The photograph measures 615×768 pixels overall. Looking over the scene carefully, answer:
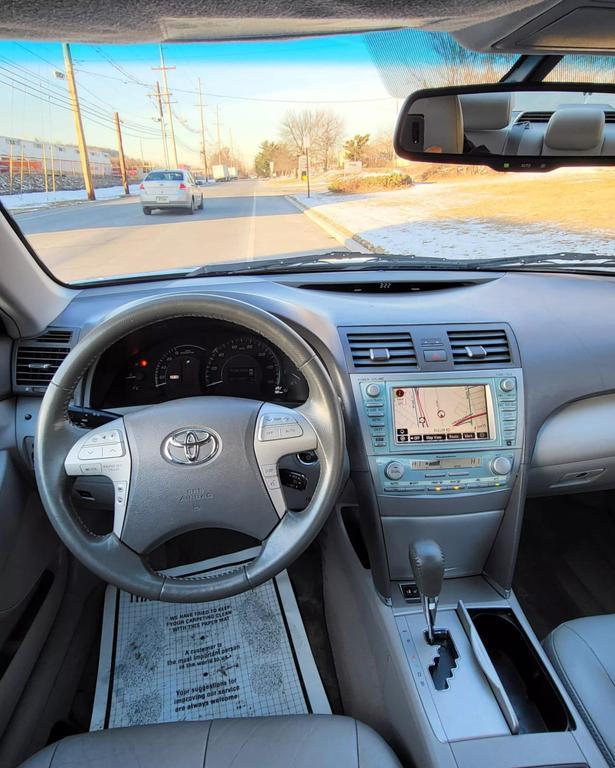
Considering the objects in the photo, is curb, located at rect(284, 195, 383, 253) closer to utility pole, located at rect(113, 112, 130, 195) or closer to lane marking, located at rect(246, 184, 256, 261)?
lane marking, located at rect(246, 184, 256, 261)

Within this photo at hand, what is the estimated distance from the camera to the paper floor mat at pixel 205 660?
203 cm

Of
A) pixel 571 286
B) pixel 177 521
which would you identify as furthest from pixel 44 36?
pixel 571 286

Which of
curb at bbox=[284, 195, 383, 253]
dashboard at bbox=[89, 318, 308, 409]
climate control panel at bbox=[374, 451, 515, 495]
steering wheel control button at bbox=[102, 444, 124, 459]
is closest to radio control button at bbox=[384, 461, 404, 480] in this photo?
climate control panel at bbox=[374, 451, 515, 495]

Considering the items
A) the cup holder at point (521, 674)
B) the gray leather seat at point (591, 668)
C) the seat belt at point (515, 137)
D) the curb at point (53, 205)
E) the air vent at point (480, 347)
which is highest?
the seat belt at point (515, 137)

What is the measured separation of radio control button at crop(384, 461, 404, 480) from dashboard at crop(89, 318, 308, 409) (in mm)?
381

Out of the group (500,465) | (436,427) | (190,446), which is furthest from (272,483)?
(500,465)

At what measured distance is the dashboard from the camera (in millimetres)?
1908

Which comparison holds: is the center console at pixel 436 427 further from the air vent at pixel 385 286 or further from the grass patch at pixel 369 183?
the grass patch at pixel 369 183

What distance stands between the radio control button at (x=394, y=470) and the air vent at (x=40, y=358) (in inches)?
46.7

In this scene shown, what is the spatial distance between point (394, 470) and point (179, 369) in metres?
0.83

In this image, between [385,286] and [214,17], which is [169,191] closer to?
[385,286]

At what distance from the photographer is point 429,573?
159cm

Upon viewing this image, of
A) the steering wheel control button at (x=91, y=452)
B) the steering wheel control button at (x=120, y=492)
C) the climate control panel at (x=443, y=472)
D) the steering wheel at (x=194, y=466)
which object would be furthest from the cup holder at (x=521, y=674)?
the steering wheel control button at (x=91, y=452)

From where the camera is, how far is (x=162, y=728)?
4.92 ft
